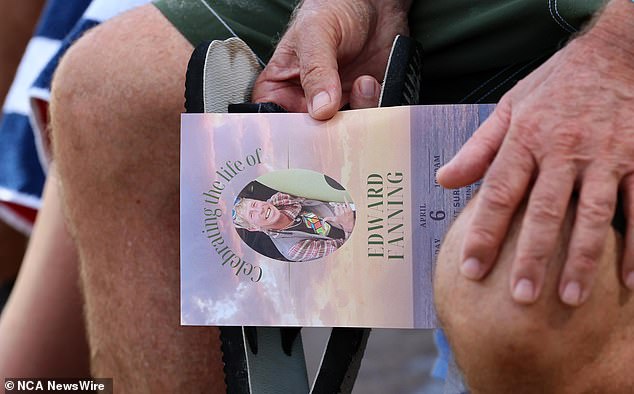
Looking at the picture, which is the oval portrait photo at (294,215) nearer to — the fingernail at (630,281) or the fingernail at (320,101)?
the fingernail at (320,101)

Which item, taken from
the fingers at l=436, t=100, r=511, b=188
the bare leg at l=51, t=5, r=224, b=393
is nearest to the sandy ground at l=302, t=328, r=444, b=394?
the bare leg at l=51, t=5, r=224, b=393

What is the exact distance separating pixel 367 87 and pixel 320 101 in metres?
0.08

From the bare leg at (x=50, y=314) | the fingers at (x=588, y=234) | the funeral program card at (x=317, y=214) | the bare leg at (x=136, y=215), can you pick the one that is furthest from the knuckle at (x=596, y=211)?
the bare leg at (x=50, y=314)

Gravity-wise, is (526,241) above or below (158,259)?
above

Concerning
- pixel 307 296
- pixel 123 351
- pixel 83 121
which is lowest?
pixel 123 351

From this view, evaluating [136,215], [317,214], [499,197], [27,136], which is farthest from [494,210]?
[27,136]

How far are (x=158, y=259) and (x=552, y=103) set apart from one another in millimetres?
477

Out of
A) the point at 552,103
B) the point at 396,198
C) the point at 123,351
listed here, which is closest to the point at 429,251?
the point at 396,198

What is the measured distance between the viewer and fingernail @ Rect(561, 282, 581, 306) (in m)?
0.58

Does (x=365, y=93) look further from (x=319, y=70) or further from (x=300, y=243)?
(x=300, y=243)

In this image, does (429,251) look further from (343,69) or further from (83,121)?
(83,121)

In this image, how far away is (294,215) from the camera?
0.83 metres

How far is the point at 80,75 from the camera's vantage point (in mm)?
956

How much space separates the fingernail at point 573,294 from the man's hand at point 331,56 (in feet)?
1.07
